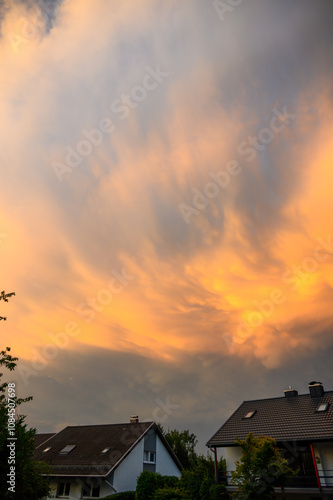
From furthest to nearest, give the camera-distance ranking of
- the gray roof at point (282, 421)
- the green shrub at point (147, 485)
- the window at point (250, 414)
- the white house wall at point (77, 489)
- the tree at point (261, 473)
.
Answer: the window at point (250, 414) → the white house wall at point (77, 489) → the green shrub at point (147, 485) → the gray roof at point (282, 421) → the tree at point (261, 473)

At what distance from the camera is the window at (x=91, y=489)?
29.7 m

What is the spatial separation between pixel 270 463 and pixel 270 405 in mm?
13401

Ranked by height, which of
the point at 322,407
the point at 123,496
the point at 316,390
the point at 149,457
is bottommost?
the point at 123,496

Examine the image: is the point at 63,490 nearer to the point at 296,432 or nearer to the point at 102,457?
the point at 102,457

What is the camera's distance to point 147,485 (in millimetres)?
27984

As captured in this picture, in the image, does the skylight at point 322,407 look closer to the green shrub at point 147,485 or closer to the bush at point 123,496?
the green shrub at point 147,485

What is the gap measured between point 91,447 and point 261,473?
2028 centimetres

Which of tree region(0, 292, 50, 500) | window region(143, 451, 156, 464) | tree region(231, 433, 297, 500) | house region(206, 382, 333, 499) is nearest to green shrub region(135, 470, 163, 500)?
house region(206, 382, 333, 499)

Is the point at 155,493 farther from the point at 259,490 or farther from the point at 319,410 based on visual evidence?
the point at 319,410

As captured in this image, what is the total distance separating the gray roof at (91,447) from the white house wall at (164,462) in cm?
56

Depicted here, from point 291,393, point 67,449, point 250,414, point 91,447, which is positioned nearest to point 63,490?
point 91,447

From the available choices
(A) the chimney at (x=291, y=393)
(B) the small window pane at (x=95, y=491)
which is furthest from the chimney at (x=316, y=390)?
(B) the small window pane at (x=95, y=491)

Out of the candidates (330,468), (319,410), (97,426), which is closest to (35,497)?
(330,468)

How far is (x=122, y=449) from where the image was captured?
32.6m
